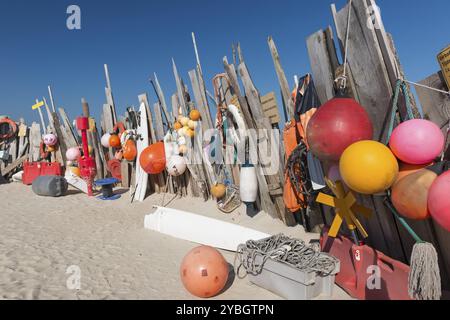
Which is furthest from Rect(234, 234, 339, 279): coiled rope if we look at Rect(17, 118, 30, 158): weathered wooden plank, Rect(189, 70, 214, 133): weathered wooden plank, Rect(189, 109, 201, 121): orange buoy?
Rect(17, 118, 30, 158): weathered wooden plank

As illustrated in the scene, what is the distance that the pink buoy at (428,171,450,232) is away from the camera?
1981mm

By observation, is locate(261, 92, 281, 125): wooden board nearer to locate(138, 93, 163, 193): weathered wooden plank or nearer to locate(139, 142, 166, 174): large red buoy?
locate(139, 142, 166, 174): large red buoy

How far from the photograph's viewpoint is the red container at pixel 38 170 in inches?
364

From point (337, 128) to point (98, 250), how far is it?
364 cm

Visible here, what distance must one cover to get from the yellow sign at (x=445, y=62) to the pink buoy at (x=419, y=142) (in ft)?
1.34

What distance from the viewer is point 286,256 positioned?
3225 millimetres

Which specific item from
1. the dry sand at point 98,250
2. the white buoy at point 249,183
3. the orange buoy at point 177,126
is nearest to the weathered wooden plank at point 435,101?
the dry sand at point 98,250

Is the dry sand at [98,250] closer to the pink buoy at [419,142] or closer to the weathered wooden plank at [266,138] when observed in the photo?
the weathered wooden plank at [266,138]

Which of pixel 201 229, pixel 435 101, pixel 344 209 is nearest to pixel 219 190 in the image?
pixel 201 229

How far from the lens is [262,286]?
334 centimetres

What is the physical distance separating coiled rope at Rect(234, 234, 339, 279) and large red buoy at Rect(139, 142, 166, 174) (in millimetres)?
3489

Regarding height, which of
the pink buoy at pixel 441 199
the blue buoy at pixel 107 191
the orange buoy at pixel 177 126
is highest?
the orange buoy at pixel 177 126
